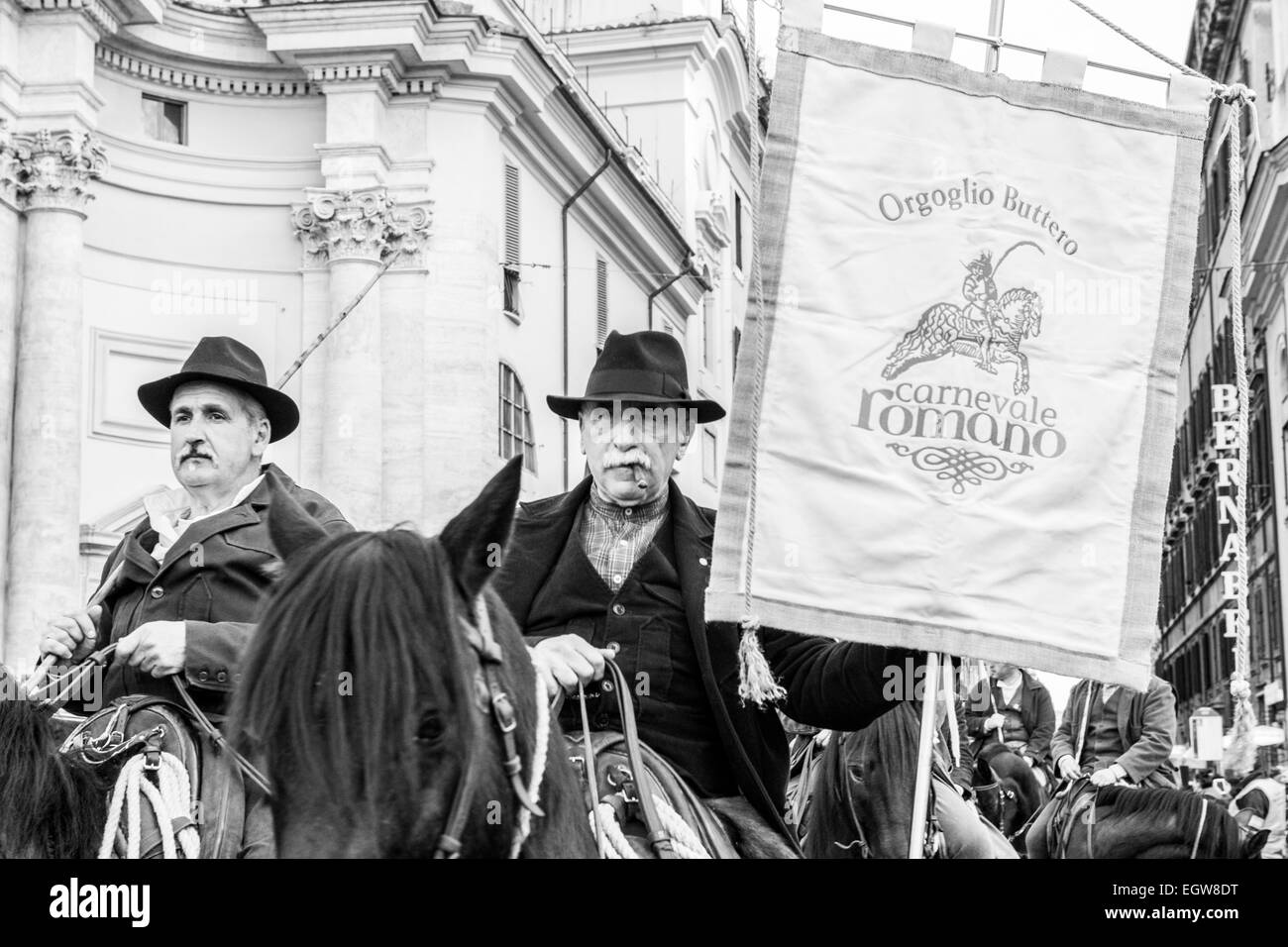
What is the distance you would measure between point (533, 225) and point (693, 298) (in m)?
12.0

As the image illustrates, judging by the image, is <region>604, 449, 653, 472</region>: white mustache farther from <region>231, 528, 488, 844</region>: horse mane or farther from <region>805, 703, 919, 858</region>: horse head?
<region>805, 703, 919, 858</region>: horse head

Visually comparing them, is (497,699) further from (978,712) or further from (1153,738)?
(978,712)

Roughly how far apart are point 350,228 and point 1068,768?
1698cm

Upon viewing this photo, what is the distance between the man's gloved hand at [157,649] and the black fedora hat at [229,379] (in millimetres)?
1013

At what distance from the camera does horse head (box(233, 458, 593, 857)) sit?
3133mm

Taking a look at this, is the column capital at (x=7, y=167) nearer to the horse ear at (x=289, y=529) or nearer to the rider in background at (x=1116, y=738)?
the rider in background at (x=1116, y=738)

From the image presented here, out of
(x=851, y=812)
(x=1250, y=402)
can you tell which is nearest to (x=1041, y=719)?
(x=851, y=812)

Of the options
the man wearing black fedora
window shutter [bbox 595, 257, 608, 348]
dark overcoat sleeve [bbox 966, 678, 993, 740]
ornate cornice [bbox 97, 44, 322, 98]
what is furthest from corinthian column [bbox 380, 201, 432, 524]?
the man wearing black fedora

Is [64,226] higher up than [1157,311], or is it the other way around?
[64,226]

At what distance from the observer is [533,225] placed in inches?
1158

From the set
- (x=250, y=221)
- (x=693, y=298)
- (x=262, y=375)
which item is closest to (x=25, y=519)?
(x=250, y=221)

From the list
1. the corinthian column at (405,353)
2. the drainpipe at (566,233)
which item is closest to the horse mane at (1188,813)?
the corinthian column at (405,353)

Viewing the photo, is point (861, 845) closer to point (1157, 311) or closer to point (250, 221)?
point (1157, 311)

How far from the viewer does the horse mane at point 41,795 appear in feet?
15.7
